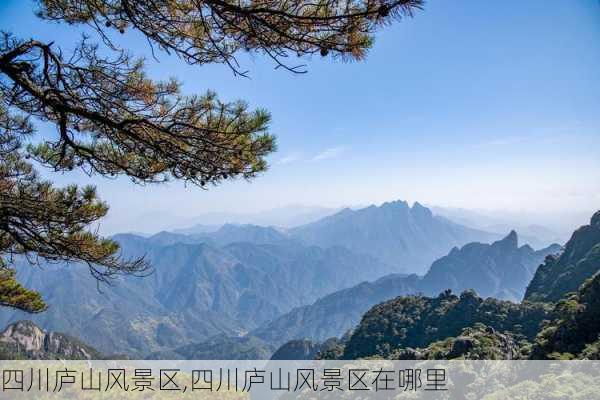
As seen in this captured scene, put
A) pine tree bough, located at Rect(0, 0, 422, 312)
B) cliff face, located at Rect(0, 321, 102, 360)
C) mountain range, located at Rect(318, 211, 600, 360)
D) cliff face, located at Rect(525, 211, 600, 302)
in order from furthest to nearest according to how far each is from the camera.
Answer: cliff face, located at Rect(0, 321, 102, 360) < cliff face, located at Rect(525, 211, 600, 302) < mountain range, located at Rect(318, 211, 600, 360) < pine tree bough, located at Rect(0, 0, 422, 312)

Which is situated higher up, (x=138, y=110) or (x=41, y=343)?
(x=138, y=110)

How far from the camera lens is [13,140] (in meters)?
A: 4.93

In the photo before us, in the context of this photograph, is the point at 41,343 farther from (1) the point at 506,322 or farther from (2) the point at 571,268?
Result: (2) the point at 571,268

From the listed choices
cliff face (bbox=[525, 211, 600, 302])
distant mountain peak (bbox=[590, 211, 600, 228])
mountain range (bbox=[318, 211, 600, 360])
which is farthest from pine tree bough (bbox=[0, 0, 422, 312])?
distant mountain peak (bbox=[590, 211, 600, 228])

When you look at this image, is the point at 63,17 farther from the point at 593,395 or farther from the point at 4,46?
the point at 593,395

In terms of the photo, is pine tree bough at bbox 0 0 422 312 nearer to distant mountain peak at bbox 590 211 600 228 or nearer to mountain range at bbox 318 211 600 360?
mountain range at bbox 318 211 600 360

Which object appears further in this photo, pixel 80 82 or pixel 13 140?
pixel 13 140

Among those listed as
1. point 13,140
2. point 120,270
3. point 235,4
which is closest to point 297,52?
point 235,4

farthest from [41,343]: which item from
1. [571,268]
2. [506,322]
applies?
[571,268]

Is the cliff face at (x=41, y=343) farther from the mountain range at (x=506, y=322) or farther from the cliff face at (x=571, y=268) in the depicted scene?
the cliff face at (x=571, y=268)

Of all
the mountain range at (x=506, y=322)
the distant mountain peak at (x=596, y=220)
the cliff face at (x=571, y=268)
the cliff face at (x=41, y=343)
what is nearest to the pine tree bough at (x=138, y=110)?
the mountain range at (x=506, y=322)

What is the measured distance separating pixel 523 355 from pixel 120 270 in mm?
25799

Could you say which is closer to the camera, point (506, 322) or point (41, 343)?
point (506, 322)

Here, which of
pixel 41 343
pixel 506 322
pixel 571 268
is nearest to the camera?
pixel 506 322
